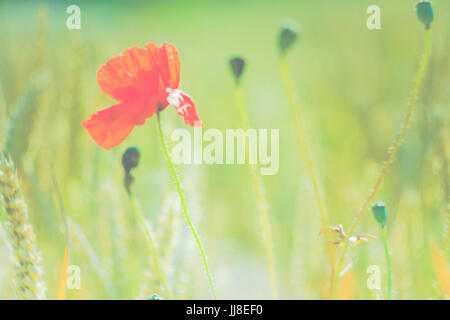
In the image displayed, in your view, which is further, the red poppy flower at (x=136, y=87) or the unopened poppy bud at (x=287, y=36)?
the unopened poppy bud at (x=287, y=36)

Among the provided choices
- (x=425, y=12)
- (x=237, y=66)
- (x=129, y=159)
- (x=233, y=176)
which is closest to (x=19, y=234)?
(x=129, y=159)

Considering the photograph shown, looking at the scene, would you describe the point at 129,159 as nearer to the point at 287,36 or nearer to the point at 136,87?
the point at 136,87

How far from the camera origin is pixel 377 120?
854 millimetres

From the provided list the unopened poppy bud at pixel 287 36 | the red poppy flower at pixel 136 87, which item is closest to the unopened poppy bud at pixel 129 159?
the red poppy flower at pixel 136 87

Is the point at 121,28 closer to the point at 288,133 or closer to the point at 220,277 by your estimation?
the point at 288,133

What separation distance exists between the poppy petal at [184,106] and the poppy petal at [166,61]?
0.03 feet

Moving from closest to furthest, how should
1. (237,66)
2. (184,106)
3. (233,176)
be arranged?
1. (184,106)
2. (237,66)
3. (233,176)

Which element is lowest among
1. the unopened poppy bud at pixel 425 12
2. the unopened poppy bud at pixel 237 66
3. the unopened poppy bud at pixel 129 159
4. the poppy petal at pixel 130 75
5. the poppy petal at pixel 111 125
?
the unopened poppy bud at pixel 129 159

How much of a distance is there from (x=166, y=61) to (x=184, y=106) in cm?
4

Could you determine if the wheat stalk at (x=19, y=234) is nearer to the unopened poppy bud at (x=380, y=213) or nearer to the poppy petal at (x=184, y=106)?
the poppy petal at (x=184, y=106)

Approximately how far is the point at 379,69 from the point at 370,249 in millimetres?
710

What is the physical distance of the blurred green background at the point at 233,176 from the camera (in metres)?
0.52

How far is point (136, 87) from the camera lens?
0.37 m
